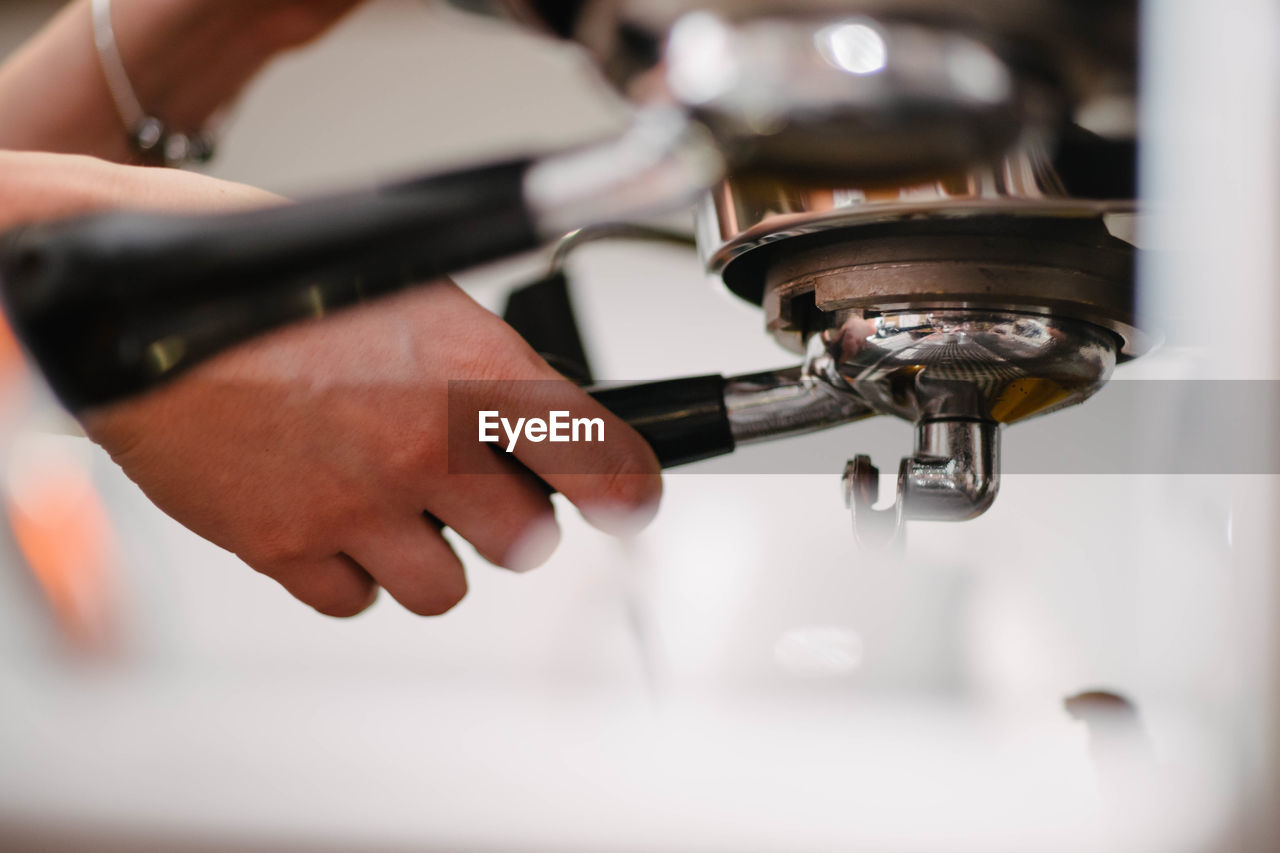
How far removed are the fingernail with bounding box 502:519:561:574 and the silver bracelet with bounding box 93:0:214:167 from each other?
0.82 ft

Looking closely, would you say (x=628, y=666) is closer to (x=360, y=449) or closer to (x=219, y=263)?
(x=360, y=449)

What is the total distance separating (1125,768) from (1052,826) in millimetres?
57

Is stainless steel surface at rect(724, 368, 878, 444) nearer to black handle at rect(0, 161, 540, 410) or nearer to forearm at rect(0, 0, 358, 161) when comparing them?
black handle at rect(0, 161, 540, 410)

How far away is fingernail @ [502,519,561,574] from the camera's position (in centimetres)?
28

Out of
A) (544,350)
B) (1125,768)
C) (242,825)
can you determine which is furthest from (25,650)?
(1125,768)

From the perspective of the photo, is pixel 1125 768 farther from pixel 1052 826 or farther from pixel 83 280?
pixel 83 280

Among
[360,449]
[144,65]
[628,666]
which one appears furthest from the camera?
[628,666]

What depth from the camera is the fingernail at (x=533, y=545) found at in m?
0.28

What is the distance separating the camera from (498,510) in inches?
10.6

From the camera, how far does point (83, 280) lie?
0.14 meters

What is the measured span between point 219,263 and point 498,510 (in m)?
0.14

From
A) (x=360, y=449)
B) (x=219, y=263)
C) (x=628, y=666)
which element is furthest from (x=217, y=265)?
(x=628, y=666)

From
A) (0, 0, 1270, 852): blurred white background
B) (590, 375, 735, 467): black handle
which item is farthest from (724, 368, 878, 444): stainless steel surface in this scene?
(0, 0, 1270, 852): blurred white background

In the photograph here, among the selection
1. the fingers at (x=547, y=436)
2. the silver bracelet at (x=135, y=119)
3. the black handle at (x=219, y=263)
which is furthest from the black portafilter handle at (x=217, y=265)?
the silver bracelet at (x=135, y=119)
